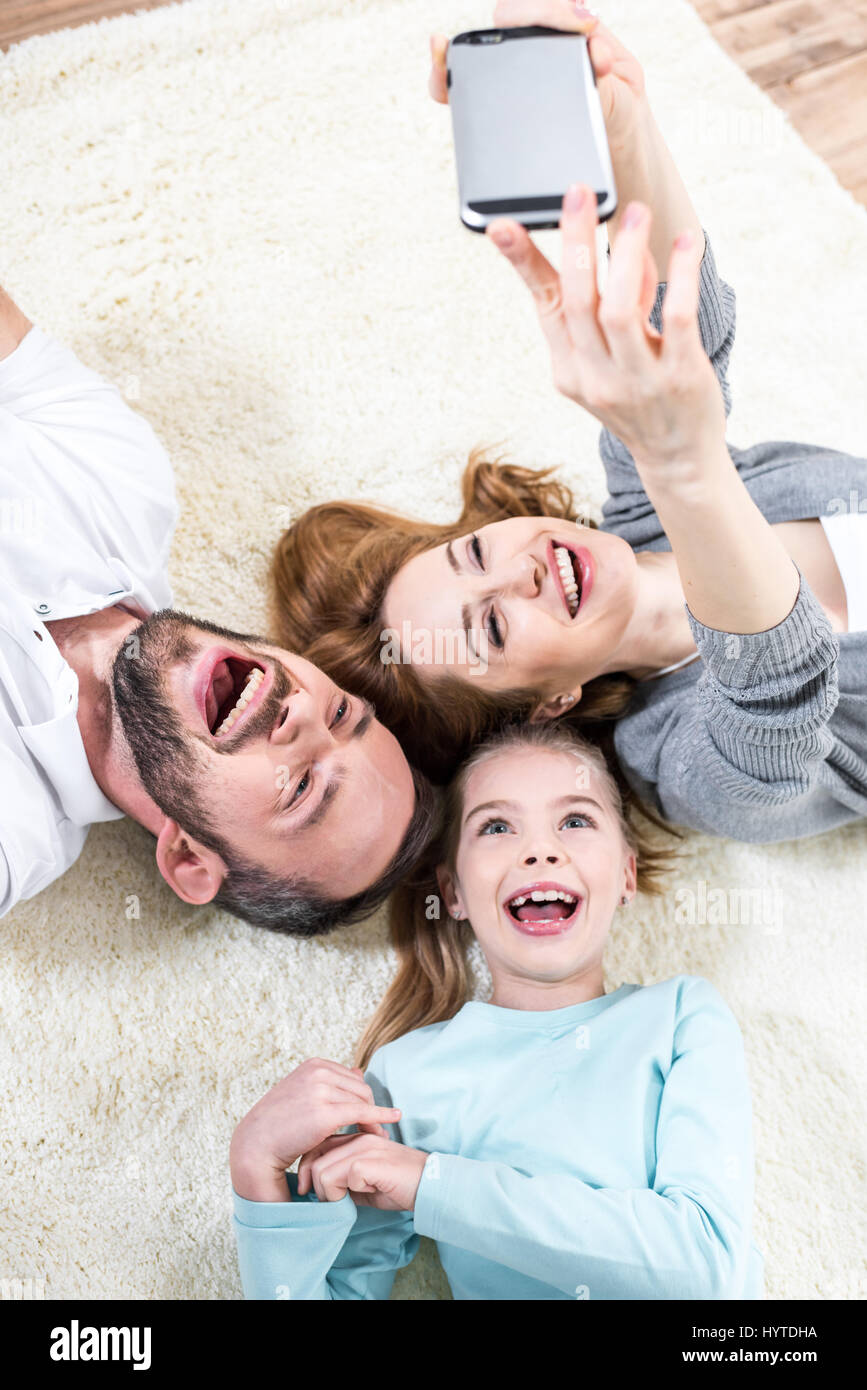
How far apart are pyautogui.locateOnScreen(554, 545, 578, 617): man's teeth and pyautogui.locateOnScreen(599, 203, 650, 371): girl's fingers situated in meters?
0.64

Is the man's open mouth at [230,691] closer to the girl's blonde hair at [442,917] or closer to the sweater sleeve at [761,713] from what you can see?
the girl's blonde hair at [442,917]

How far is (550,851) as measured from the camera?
134 cm

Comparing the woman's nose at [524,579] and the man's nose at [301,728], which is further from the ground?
the woman's nose at [524,579]

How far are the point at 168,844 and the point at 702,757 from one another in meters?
0.66

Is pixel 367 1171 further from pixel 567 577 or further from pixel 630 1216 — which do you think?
pixel 567 577

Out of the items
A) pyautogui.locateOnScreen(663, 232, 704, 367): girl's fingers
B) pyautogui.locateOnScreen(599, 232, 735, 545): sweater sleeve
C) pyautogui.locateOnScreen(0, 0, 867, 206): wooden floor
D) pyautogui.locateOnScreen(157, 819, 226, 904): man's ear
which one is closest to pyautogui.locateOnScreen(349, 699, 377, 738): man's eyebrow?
pyautogui.locateOnScreen(157, 819, 226, 904): man's ear

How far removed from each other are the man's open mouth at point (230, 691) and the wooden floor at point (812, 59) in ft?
4.52

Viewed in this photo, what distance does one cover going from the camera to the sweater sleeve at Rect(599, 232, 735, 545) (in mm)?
1339

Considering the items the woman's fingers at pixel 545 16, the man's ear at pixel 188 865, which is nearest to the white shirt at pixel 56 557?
the man's ear at pixel 188 865

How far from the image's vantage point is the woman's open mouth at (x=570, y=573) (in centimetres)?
138

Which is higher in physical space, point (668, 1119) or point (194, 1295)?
point (668, 1119)

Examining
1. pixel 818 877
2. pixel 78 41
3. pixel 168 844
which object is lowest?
pixel 818 877
